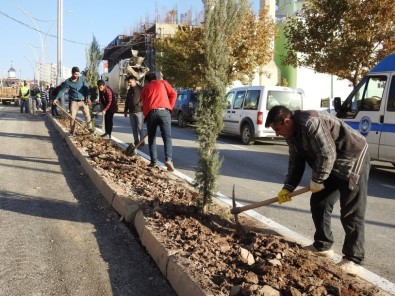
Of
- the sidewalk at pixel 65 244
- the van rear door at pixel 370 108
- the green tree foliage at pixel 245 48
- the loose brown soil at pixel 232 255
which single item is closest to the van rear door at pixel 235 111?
the van rear door at pixel 370 108

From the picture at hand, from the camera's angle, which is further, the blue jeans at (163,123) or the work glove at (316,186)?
the blue jeans at (163,123)

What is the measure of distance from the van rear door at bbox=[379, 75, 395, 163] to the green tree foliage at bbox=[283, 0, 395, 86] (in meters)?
6.40

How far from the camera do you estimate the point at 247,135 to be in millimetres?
13953

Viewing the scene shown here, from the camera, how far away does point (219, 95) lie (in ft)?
14.6

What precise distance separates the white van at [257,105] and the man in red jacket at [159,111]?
5.39 metres

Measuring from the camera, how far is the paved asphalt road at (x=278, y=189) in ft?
15.3

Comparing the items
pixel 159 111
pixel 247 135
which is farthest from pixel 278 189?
pixel 247 135

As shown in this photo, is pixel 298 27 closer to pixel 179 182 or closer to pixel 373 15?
pixel 373 15

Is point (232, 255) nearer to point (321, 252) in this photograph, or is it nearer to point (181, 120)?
point (321, 252)

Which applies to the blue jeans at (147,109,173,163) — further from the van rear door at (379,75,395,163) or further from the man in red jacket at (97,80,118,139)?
the man in red jacket at (97,80,118,139)

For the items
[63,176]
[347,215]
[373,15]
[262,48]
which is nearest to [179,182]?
[63,176]

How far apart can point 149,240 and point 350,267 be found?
179cm

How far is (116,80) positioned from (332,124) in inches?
1195

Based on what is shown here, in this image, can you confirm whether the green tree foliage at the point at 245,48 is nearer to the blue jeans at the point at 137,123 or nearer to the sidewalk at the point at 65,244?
the blue jeans at the point at 137,123
